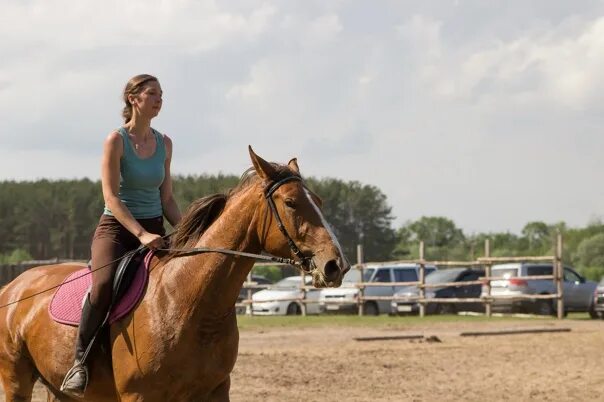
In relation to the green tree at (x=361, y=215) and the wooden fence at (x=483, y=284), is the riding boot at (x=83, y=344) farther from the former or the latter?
the green tree at (x=361, y=215)

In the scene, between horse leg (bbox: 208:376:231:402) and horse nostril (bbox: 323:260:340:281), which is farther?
horse leg (bbox: 208:376:231:402)

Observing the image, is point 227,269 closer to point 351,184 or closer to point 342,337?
point 342,337

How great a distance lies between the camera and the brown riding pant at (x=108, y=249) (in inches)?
261

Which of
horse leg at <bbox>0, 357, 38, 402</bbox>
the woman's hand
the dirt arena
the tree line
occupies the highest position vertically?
the tree line

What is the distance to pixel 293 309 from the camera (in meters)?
35.8

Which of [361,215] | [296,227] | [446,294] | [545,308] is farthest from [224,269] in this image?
[361,215]

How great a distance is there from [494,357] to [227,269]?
1171 centimetres

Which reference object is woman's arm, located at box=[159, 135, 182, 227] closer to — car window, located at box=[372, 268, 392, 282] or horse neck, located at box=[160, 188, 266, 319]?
horse neck, located at box=[160, 188, 266, 319]

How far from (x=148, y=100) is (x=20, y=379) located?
2.26 metres

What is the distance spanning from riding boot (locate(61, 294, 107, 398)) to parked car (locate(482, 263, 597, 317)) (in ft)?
86.6


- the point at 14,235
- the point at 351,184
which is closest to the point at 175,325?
the point at 14,235

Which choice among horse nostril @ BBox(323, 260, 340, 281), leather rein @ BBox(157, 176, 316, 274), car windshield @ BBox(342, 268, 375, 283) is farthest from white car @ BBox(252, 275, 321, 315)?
horse nostril @ BBox(323, 260, 340, 281)

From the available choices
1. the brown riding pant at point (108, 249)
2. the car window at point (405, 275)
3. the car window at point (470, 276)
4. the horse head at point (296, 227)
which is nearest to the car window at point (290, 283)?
the car window at point (405, 275)

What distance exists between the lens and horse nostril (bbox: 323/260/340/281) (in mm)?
5793
